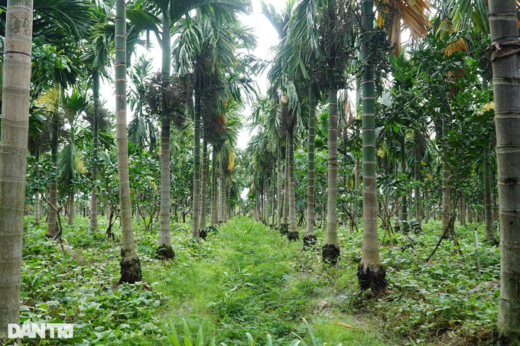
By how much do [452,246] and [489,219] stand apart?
1.82 meters

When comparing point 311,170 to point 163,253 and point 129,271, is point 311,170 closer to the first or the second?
point 163,253

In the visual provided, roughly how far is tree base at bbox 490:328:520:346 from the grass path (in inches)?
55.0

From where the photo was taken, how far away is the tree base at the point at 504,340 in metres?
2.95

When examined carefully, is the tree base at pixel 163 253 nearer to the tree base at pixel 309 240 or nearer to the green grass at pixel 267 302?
the green grass at pixel 267 302

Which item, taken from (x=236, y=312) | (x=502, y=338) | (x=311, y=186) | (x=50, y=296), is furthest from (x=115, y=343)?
(x=311, y=186)

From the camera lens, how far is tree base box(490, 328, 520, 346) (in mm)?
2949

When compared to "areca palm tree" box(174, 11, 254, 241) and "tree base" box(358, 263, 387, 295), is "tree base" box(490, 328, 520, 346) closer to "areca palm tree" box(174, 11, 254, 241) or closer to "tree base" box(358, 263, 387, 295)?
"tree base" box(358, 263, 387, 295)

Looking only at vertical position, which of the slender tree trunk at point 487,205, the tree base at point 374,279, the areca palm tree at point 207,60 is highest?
the areca palm tree at point 207,60

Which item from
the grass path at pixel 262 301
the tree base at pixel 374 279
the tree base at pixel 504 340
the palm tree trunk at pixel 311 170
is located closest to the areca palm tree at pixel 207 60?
the palm tree trunk at pixel 311 170

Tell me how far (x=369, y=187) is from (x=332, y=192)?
2753mm

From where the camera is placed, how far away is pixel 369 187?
596 cm

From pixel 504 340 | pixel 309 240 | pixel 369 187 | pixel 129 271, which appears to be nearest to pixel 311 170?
pixel 309 240

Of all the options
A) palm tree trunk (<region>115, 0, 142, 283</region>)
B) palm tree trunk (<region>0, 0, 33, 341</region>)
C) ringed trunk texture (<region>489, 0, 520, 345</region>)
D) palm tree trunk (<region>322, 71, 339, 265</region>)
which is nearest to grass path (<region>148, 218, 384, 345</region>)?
palm tree trunk (<region>322, 71, 339, 265</region>)

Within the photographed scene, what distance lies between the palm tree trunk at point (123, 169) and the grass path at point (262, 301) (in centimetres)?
64
